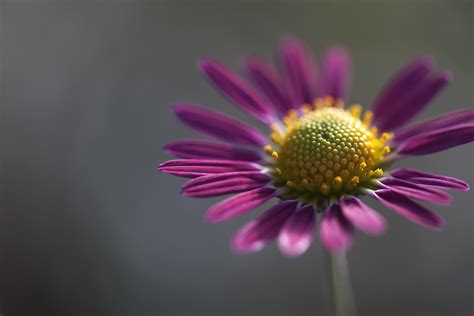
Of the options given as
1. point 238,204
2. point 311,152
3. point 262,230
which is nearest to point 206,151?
point 311,152

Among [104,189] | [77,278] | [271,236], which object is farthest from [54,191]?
[271,236]

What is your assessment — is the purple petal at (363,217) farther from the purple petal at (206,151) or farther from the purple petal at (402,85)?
the purple petal at (402,85)

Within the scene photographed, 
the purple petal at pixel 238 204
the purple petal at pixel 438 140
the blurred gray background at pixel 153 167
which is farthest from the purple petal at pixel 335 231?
the blurred gray background at pixel 153 167

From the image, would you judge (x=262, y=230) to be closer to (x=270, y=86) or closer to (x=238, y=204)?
(x=238, y=204)

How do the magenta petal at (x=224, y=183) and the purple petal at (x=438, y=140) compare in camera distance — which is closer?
the magenta petal at (x=224, y=183)

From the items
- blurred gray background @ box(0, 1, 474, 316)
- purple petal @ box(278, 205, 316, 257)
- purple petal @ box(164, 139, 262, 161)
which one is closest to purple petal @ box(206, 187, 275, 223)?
purple petal @ box(278, 205, 316, 257)

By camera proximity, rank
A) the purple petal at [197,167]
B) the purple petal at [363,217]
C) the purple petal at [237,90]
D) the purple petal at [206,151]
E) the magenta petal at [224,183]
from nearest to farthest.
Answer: the purple petal at [363,217], the magenta petal at [224,183], the purple petal at [197,167], the purple petal at [206,151], the purple petal at [237,90]

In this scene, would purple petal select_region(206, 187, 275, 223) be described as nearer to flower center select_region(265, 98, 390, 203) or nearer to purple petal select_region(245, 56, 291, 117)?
flower center select_region(265, 98, 390, 203)
